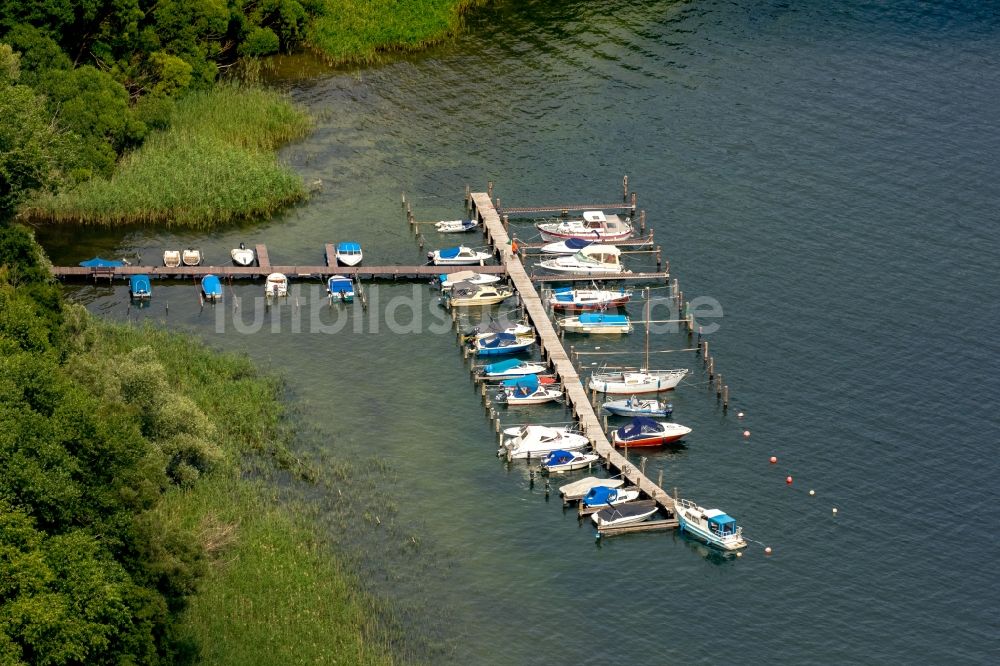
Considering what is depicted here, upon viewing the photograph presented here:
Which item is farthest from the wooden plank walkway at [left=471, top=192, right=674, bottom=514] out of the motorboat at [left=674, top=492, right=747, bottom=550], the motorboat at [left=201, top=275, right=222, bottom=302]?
the motorboat at [left=201, top=275, right=222, bottom=302]

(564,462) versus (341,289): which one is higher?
(341,289)

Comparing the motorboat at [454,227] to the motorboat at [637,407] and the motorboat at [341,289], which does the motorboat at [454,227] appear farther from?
the motorboat at [637,407]

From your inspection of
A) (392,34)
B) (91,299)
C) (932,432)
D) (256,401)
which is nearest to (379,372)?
(256,401)

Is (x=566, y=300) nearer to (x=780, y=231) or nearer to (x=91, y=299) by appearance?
(x=780, y=231)

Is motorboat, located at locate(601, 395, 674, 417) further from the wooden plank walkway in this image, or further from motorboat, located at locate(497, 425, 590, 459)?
motorboat, located at locate(497, 425, 590, 459)

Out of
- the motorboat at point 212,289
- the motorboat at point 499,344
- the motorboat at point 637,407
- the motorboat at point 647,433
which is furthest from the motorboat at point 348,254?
the motorboat at point 647,433

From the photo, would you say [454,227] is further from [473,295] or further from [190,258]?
[190,258]

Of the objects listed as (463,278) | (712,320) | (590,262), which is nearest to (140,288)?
(463,278)
